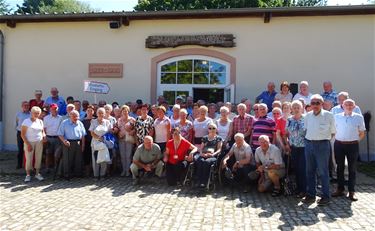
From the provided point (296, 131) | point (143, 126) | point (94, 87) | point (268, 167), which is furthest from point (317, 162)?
point (94, 87)

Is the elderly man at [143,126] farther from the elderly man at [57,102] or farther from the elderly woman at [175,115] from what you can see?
the elderly man at [57,102]

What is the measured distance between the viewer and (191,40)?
10773 mm

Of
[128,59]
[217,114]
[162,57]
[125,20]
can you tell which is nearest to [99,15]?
[125,20]

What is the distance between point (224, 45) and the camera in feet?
34.8

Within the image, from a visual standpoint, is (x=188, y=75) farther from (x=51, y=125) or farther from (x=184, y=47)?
(x=51, y=125)

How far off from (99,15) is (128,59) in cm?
149

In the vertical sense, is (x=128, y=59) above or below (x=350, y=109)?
above

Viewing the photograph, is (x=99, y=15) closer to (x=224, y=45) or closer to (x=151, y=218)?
(x=224, y=45)

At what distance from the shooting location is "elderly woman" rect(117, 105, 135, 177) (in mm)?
8117

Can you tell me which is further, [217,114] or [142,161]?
[217,114]

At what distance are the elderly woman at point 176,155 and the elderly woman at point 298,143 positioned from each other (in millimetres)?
1822

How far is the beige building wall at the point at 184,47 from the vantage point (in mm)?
10156

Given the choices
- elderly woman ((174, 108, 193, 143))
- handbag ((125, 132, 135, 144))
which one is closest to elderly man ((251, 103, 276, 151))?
elderly woman ((174, 108, 193, 143))

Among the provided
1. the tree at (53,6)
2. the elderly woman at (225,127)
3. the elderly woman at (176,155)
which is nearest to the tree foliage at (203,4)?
the elderly woman at (225,127)
